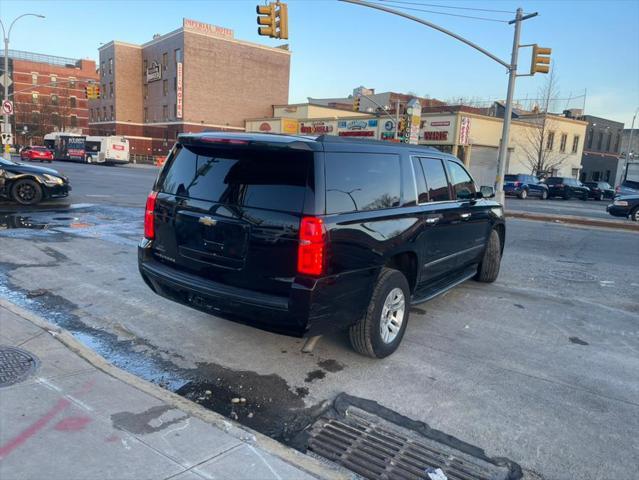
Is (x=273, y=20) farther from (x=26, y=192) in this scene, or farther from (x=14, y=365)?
(x=14, y=365)

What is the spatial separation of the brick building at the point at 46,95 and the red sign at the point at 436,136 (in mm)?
71350

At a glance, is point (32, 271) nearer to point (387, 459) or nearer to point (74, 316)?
point (74, 316)

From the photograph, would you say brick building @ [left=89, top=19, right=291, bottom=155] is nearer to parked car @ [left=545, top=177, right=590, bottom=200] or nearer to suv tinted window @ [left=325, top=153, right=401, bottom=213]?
parked car @ [left=545, top=177, right=590, bottom=200]

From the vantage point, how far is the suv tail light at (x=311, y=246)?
3428 millimetres

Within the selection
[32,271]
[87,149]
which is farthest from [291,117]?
[32,271]

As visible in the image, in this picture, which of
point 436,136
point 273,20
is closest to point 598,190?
point 436,136

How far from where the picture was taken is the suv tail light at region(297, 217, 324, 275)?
3.43m

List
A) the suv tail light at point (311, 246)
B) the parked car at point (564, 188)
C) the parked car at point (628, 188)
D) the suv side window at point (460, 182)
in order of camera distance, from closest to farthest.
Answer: the suv tail light at point (311, 246)
the suv side window at point (460, 182)
the parked car at point (628, 188)
the parked car at point (564, 188)

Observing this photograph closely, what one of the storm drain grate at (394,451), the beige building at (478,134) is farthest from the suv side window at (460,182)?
the beige building at (478,134)

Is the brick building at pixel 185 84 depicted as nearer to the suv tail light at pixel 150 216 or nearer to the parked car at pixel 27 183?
the parked car at pixel 27 183

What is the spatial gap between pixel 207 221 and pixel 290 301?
3.19 ft

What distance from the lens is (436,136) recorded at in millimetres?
39406

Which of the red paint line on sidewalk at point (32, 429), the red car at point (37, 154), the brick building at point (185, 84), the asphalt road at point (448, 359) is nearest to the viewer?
the red paint line on sidewalk at point (32, 429)

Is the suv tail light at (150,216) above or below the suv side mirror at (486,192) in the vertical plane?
below
